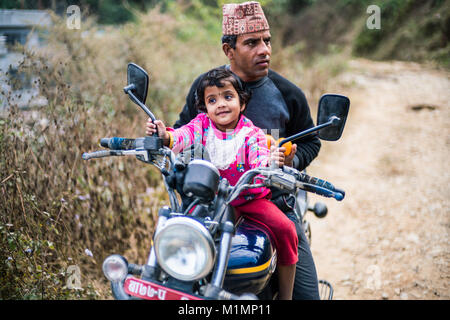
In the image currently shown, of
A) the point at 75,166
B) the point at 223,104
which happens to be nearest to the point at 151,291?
the point at 223,104

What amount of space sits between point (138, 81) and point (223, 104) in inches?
16.3

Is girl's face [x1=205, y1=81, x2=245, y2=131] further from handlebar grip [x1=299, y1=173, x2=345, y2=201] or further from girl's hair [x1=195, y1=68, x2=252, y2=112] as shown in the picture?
handlebar grip [x1=299, y1=173, x2=345, y2=201]

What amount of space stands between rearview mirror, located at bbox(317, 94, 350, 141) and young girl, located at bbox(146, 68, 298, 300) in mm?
301

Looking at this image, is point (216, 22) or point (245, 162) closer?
point (245, 162)

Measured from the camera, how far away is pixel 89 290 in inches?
113

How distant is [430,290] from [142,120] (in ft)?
10.7

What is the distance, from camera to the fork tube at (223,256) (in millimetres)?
1357

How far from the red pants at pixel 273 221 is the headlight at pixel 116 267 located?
1.98 ft

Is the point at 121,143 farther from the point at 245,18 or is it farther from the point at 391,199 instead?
the point at 391,199

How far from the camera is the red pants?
1.83 m
